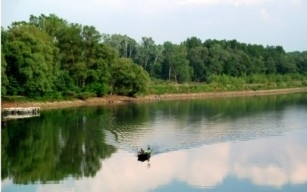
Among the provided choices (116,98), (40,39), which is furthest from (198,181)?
(116,98)

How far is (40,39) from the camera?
200ft

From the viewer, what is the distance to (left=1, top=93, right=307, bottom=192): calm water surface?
24.5 metres

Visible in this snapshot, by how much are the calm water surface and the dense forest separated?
907 centimetres

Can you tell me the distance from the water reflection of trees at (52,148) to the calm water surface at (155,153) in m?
0.05

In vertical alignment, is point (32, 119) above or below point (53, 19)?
below

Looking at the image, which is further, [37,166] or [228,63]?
[228,63]

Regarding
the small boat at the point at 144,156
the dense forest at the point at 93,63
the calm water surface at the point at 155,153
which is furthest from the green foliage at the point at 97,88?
the small boat at the point at 144,156

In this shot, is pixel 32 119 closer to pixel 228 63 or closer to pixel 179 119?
pixel 179 119

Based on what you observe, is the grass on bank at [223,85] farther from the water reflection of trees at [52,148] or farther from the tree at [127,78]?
the water reflection of trees at [52,148]

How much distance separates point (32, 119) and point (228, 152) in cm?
2294

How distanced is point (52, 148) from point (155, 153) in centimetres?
724

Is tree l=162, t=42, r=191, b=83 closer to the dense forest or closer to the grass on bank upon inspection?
the dense forest

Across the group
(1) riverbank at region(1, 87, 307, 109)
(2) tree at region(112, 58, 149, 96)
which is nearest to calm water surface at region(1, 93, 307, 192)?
(1) riverbank at region(1, 87, 307, 109)

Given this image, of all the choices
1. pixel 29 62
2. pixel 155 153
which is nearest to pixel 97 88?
pixel 29 62
